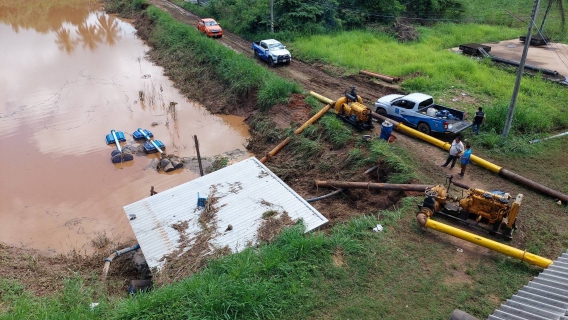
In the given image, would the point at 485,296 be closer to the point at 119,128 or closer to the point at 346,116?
the point at 346,116

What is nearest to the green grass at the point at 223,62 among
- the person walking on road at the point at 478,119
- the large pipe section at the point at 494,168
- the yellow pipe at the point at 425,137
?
the large pipe section at the point at 494,168

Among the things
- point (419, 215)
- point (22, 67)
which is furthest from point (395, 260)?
point (22, 67)

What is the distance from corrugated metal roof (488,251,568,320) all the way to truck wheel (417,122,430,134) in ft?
30.4

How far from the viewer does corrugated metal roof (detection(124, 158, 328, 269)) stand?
10.8m

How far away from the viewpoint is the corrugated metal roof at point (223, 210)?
10.8 m

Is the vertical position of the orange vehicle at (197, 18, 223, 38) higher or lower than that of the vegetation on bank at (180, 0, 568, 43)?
lower

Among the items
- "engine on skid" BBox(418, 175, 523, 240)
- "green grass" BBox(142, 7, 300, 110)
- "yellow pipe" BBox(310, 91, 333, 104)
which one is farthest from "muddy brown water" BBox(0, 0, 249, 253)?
"engine on skid" BBox(418, 175, 523, 240)

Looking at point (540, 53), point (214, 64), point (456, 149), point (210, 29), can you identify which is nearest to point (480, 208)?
point (456, 149)

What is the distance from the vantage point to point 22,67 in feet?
102

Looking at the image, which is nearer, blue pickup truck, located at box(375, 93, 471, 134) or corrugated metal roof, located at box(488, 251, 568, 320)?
corrugated metal roof, located at box(488, 251, 568, 320)

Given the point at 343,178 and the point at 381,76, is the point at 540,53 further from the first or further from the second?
the point at 343,178

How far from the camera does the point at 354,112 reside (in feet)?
56.1

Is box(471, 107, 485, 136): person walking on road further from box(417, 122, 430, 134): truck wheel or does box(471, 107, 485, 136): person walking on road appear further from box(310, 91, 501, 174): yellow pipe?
box(417, 122, 430, 134): truck wheel

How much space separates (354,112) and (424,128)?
321 cm
